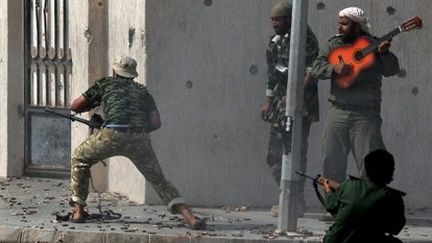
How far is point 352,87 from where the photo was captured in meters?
10.3

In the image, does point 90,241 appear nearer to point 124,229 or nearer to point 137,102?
point 124,229

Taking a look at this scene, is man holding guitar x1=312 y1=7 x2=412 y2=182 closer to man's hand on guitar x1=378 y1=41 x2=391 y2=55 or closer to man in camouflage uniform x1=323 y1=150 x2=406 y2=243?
man's hand on guitar x1=378 y1=41 x2=391 y2=55

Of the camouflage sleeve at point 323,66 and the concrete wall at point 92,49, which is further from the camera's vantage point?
the concrete wall at point 92,49

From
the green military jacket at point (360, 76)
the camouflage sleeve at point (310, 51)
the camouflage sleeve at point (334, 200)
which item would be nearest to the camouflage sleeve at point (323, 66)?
the green military jacket at point (360, 76)

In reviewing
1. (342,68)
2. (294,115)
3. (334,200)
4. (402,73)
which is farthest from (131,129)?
(334,200)

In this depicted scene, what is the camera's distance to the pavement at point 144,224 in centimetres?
988

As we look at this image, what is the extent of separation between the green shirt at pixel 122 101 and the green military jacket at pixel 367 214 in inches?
161

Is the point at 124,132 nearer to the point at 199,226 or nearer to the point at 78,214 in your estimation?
the point at 78,214

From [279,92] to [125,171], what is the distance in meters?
1.98

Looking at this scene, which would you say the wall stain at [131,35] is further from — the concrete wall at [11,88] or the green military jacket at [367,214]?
the green military jacket at [367,214]

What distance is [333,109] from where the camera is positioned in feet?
34.5

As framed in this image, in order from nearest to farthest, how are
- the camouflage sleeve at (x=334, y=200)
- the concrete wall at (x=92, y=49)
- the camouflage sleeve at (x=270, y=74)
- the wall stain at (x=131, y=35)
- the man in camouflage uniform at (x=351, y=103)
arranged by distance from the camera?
the camouflage sleeve at (x=334, y=200) → the man in camouflage uniform at (x=351, y=103) → the camouflage sleeve at (x=270, y=74) → the wall stain at (x=131, y=35) → the concrete wall at (x=92, y=49)

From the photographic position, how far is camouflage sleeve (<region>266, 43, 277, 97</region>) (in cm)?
1070

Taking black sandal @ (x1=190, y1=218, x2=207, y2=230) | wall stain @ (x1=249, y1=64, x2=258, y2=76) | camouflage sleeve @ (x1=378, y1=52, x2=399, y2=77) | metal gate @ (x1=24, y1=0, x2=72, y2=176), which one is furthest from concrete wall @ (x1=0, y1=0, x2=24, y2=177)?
camouflage sleeve @ (x1=378, y1=52, x2=399, y2=77)
